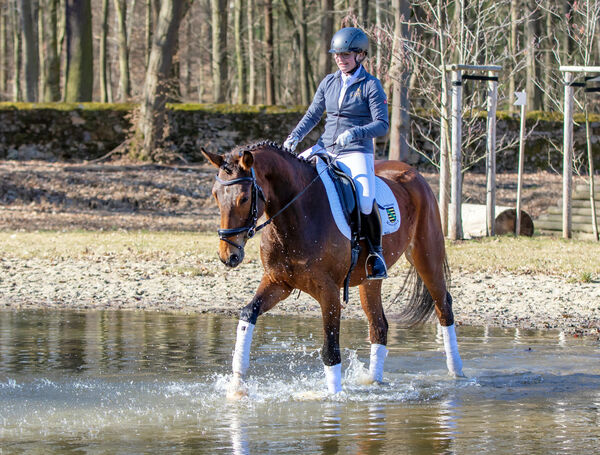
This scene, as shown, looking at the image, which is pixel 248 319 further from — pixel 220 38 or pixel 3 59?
pixel 3 59

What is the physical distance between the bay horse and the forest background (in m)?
9.76

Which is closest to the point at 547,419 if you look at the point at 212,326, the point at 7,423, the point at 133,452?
the point at 133,452

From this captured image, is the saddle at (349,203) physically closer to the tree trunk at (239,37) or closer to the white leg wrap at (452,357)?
the white leg wrap at (452,357)

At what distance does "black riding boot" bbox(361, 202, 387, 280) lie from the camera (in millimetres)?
7648

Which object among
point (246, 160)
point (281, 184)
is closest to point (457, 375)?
point (281, 184)

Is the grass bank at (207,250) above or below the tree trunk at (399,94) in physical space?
below

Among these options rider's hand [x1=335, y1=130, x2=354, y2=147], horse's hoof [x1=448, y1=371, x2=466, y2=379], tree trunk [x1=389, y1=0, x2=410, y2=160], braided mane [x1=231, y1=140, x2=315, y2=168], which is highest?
tree trunk [x1=389, y1=0, x2=410, y2=160]

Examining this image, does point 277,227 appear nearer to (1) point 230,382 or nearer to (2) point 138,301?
(1) point 230,382

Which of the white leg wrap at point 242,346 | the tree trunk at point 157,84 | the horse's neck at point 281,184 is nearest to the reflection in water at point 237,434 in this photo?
the white leg wrap at point 242,346

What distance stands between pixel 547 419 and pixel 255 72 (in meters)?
37.4

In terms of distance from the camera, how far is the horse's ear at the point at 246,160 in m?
6.46

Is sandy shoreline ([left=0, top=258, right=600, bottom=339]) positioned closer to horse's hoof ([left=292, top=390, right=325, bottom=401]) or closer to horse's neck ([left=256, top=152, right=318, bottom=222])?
horse's hoof ([left=292, top=390, right=325, bottom=401])

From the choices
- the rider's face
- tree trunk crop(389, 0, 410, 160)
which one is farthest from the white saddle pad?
tree trunk crop(389, 0, 410, 160)

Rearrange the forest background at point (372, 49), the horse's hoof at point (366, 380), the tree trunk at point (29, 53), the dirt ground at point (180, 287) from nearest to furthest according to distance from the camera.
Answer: the horse's hoof at point (366, 380)
the dirt ground at point (180, 287)
the forest background at point (372, 49)
the tree trunk at point (29, 53)
